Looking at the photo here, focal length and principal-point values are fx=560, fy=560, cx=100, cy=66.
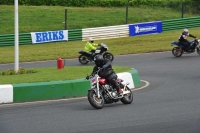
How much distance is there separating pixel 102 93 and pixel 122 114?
145 cm

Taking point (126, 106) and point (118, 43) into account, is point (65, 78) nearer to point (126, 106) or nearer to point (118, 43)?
point (126, 106)

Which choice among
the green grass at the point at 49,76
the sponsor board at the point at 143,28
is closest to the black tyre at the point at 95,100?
the green grass at the point at 49,76

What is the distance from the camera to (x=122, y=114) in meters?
11.7

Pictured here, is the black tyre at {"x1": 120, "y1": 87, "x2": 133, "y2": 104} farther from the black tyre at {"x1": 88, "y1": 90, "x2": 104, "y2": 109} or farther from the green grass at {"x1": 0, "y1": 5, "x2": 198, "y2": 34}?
the green grass at {"x1": 0, "y1": 5, "x2": 198, "y2": 34}

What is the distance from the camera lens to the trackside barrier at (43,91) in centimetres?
1381

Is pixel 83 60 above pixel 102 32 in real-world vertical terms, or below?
below

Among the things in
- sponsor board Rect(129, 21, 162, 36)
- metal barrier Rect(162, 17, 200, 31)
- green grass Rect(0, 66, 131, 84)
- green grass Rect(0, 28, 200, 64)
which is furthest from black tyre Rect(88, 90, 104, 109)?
metal barrier Rect(162, 17, 200, 31)

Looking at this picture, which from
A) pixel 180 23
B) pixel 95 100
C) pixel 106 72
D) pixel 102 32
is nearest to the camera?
pixel 95 100

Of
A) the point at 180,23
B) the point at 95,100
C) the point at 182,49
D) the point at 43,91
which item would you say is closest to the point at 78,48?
the point at 182,49

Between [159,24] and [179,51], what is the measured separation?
11570 mm

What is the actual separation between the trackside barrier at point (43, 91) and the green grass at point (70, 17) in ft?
77.4

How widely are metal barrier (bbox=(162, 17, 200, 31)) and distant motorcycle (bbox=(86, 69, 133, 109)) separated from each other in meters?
24.6

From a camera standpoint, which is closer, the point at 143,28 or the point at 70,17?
the point at 143,28

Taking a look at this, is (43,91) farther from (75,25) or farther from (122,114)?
(75,25)
